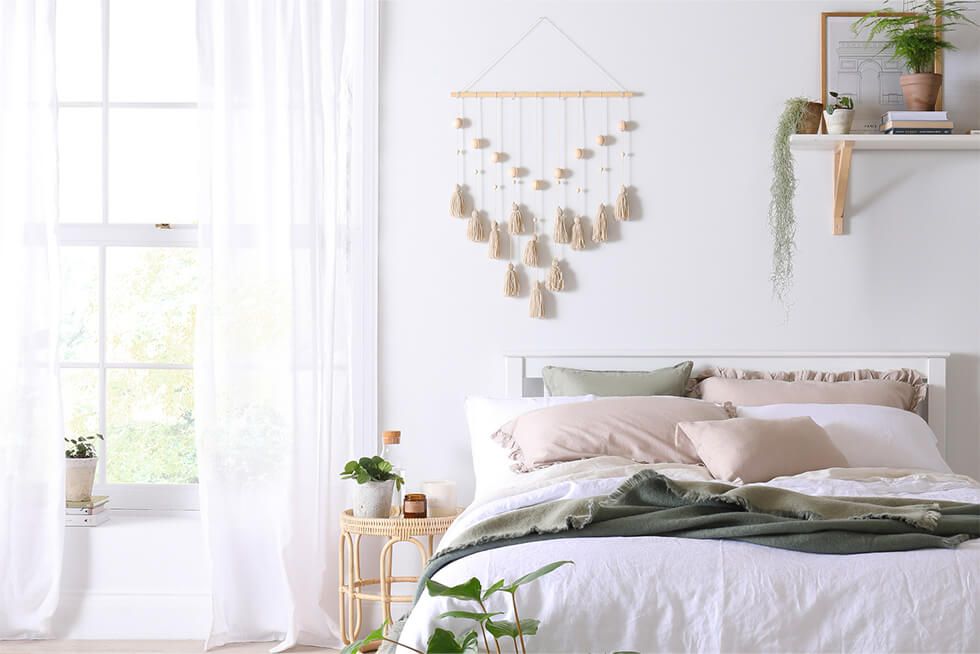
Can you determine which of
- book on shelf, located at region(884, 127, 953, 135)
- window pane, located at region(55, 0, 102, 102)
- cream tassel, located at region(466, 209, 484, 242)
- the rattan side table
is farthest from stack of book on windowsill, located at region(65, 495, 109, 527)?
book on shelf, located at region(884, 127, 953, 135)

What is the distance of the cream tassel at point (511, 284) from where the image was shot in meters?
3.57

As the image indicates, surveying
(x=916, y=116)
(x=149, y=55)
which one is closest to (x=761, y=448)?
(x=916, y=116)

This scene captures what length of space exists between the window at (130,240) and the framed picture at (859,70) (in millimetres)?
2247

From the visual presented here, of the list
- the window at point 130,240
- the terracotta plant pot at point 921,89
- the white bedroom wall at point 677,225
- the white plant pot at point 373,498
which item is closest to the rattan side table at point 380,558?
the white plant pot at point 373,498

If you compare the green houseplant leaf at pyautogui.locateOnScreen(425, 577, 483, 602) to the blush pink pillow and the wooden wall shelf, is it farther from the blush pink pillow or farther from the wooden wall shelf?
the wooden wall shelf

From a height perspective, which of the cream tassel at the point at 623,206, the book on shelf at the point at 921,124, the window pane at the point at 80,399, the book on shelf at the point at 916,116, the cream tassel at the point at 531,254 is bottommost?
the window pane at the point at 80,399

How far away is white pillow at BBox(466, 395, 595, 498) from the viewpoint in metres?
3.12

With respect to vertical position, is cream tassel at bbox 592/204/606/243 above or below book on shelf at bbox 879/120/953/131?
below

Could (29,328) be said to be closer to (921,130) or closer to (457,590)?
(457,590)

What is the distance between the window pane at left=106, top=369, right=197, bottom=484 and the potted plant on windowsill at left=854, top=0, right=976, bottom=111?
2.72 m

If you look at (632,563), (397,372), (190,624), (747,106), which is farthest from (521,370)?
(632,563)

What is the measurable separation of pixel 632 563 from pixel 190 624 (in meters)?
2.16

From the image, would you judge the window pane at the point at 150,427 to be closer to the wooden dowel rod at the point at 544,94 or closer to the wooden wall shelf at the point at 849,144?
the wooden dowel rod at the point at 544,94

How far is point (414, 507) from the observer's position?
321 cm
